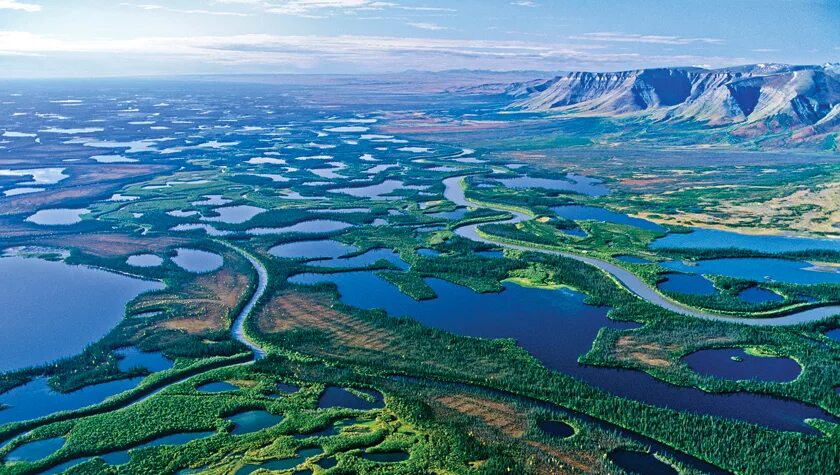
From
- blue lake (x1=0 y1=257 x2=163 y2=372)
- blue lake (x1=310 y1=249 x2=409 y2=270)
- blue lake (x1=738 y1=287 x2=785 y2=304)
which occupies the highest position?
blue lake (x1=738 y1=287 x2=785 y2=304)

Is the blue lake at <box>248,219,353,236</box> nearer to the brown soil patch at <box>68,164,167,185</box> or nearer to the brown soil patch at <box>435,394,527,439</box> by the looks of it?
the brown soil patch at <box>435,394,527,439</box>

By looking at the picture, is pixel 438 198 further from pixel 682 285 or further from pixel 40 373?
pixel 40 373

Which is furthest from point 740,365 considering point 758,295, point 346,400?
point 346,400

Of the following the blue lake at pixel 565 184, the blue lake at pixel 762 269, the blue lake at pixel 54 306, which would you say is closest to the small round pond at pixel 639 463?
the blue lake at pixel 762 269

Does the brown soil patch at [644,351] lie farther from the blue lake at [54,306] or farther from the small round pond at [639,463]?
the blue lake at [54,306]

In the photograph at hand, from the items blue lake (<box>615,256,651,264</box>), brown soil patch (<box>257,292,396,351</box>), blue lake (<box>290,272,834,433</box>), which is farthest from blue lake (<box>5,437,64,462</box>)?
blue lake (<box>615,256,651,264</box>)
